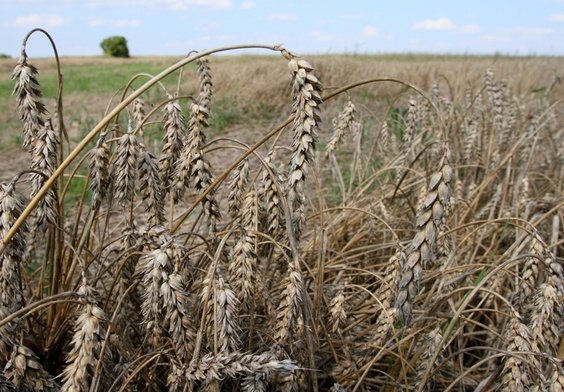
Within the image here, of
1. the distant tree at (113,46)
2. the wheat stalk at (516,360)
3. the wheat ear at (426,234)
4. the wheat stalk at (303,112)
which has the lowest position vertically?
the wheat stalk at (516,360)

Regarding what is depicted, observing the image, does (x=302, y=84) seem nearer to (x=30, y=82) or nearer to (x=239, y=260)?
(x=239, y=260)

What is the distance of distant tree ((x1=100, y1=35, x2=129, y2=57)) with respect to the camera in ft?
120

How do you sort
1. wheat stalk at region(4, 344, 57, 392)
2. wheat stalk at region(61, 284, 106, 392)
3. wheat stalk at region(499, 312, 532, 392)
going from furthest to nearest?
wheat stalk at region(499, 312, 532, 392) < wheat stalk at region(4, 344, 57, 392) < wheat stalk at region(61, 284, 106, 392)

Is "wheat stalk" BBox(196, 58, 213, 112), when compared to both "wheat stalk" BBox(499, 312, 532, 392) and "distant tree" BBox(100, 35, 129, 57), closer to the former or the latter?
"wheat stalk" BBox(499, 312, 532, 392)

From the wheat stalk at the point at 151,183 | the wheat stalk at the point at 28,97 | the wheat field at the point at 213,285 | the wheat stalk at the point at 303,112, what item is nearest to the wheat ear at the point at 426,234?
the wheat field at the point at 213,285

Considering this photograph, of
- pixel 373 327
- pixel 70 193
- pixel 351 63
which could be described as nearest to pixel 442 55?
pixel 351 63

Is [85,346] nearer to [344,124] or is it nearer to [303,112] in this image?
[303,112]

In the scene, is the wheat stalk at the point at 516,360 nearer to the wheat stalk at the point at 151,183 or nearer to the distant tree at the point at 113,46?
the wheat stalk at the point at 151,183

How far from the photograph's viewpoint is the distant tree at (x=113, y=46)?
120 feet

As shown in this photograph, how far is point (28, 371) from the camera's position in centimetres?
114

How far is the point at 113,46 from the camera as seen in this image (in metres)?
36.4

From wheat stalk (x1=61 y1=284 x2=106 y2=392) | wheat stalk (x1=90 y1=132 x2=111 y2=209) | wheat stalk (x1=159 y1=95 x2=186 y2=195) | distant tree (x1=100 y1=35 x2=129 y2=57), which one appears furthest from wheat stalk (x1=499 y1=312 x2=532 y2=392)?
distant tree (x1=100 y1=35 x2=129 y2=57)

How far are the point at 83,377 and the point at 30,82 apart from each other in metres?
0.83

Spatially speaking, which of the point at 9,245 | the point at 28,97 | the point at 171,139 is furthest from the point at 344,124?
the point at 9,245
